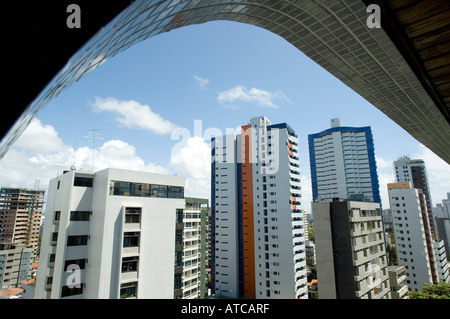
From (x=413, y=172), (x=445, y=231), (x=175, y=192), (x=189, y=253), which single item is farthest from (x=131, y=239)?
(x=413, y=172)

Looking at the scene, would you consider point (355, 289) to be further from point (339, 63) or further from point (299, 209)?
point (299, 209)

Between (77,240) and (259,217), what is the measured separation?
3315 cm

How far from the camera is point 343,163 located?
252 feet

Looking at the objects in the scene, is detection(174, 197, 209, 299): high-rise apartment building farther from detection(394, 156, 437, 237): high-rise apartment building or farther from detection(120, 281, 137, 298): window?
detection(394, 156, 437, 237): high-rise apartment building

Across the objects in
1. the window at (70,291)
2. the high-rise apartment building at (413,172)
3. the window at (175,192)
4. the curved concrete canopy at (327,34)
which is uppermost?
the high-rise apartment building at (413,172)

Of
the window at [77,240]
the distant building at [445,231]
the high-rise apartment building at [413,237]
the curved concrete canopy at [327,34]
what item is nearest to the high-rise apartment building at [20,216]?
the window at [77,240]

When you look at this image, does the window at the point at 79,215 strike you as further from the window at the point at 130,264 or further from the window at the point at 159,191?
→ the window at the point at 159,191

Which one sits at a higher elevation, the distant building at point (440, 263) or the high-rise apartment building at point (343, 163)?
the high-rise apartment building at point (343, 163)

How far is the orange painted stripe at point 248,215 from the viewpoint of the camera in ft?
144

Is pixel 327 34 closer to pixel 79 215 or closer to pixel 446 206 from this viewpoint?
pixel 79 215

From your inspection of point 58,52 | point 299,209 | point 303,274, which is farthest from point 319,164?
point 58,52

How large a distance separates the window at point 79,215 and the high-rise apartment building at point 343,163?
229 feet

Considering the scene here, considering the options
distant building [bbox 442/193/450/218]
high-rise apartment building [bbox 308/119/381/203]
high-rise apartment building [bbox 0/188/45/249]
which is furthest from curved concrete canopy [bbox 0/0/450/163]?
distant building [bbox 442/193/450/218]

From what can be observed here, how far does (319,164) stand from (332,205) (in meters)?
65.5
